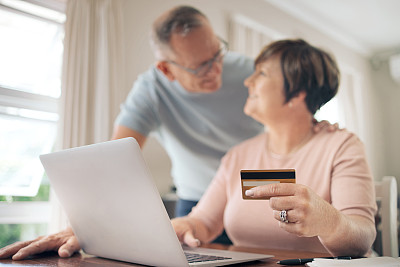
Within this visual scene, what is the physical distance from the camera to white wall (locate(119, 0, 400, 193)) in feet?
8.53

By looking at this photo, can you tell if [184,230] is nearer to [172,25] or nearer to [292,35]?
[172,25]

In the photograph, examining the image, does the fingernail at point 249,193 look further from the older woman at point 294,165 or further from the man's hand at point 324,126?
the man's hand at point 324,126

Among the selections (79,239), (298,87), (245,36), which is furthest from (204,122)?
(245,36)

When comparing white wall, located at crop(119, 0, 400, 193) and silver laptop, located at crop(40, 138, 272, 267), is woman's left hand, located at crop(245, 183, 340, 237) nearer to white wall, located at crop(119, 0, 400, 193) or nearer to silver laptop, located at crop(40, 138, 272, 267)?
silver laptop, located at crop(40, 138, 272, 267)

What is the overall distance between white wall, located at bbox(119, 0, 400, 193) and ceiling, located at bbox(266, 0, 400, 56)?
0.31 ft

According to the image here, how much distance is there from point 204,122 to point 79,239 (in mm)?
986

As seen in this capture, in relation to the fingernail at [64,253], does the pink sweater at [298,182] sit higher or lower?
higher

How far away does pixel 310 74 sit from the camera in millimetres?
1237

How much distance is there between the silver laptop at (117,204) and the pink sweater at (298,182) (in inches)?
11.2

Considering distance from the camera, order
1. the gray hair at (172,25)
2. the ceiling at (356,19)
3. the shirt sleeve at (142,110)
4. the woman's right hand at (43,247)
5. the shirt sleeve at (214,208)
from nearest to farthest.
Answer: the woman's right hand at (43,247) < the shirt sleeve at (214,208) < the gray hair at (172,25) < the shirt sleeve at (142,110) < the ceiling at (356,19)

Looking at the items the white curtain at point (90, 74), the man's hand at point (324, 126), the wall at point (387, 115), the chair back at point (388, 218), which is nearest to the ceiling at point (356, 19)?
the wall at point (387, 115)

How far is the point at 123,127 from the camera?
5.52ft

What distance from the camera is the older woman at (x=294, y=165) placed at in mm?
917

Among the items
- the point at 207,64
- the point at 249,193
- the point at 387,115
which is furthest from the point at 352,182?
the point at 387,115
